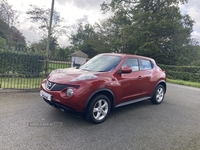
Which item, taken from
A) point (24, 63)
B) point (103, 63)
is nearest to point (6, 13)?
point (24, 63)

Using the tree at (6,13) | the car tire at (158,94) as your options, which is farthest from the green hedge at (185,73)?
the tree at (6,13)

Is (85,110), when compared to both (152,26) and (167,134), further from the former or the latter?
(152,26)

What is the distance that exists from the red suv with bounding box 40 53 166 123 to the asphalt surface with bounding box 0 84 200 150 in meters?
0.39

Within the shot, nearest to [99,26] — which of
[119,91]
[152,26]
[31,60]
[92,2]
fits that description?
[152,26]

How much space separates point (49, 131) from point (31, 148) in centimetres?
60

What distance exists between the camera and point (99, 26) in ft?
111

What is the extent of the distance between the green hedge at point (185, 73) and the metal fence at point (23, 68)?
13.4 metres

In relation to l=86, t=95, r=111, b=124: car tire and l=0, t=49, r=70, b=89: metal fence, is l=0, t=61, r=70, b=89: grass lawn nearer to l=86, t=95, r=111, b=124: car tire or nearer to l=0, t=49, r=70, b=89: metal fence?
l=0, t=49, r=70, b=89: metal fence

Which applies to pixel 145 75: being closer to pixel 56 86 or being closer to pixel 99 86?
pixel 99 86

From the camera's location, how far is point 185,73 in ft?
52.3

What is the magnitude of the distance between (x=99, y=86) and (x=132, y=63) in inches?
60.0

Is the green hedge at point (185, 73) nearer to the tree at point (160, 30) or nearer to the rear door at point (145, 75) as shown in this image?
the tree at point (160, 30)

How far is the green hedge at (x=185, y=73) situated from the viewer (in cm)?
1539

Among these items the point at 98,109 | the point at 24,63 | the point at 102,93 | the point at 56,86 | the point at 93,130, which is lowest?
the point at 93,130
